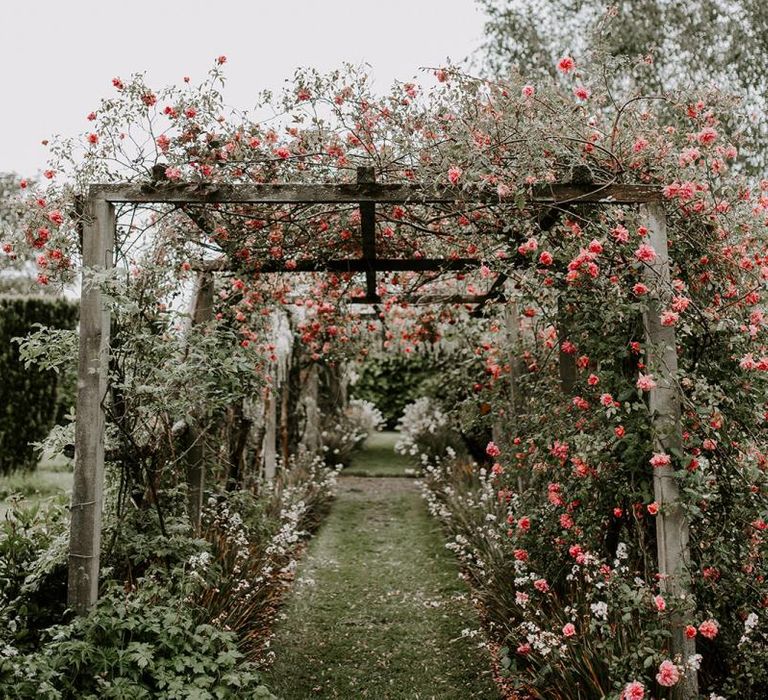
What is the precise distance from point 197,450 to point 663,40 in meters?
11.4

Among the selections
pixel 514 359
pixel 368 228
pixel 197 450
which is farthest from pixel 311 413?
pixel 368 228

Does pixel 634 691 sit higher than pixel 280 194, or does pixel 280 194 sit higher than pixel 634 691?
pixel 280 194

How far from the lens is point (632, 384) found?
3197 millimetres

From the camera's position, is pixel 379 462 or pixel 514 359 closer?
pixel 514 359

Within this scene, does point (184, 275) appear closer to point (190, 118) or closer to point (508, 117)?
point (190, 118)

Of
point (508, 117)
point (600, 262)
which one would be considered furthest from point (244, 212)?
point (600, 262)

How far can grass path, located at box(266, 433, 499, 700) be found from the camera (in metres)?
3.86

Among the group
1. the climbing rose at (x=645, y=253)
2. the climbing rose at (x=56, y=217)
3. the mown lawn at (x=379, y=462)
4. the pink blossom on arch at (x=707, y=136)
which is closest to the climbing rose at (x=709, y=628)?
the climbing rose at (x=645, y=253)

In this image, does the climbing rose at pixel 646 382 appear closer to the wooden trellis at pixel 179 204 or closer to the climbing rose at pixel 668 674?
the wooden trellis at pixel 179 204

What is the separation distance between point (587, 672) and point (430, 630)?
5.42ft

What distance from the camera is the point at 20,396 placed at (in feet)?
28.5

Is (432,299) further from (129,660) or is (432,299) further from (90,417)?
(129,660)

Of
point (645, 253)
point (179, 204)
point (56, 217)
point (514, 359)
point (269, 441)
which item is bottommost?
point (269, 441)

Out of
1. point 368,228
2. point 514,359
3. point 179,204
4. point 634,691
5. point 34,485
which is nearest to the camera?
point 634,691
